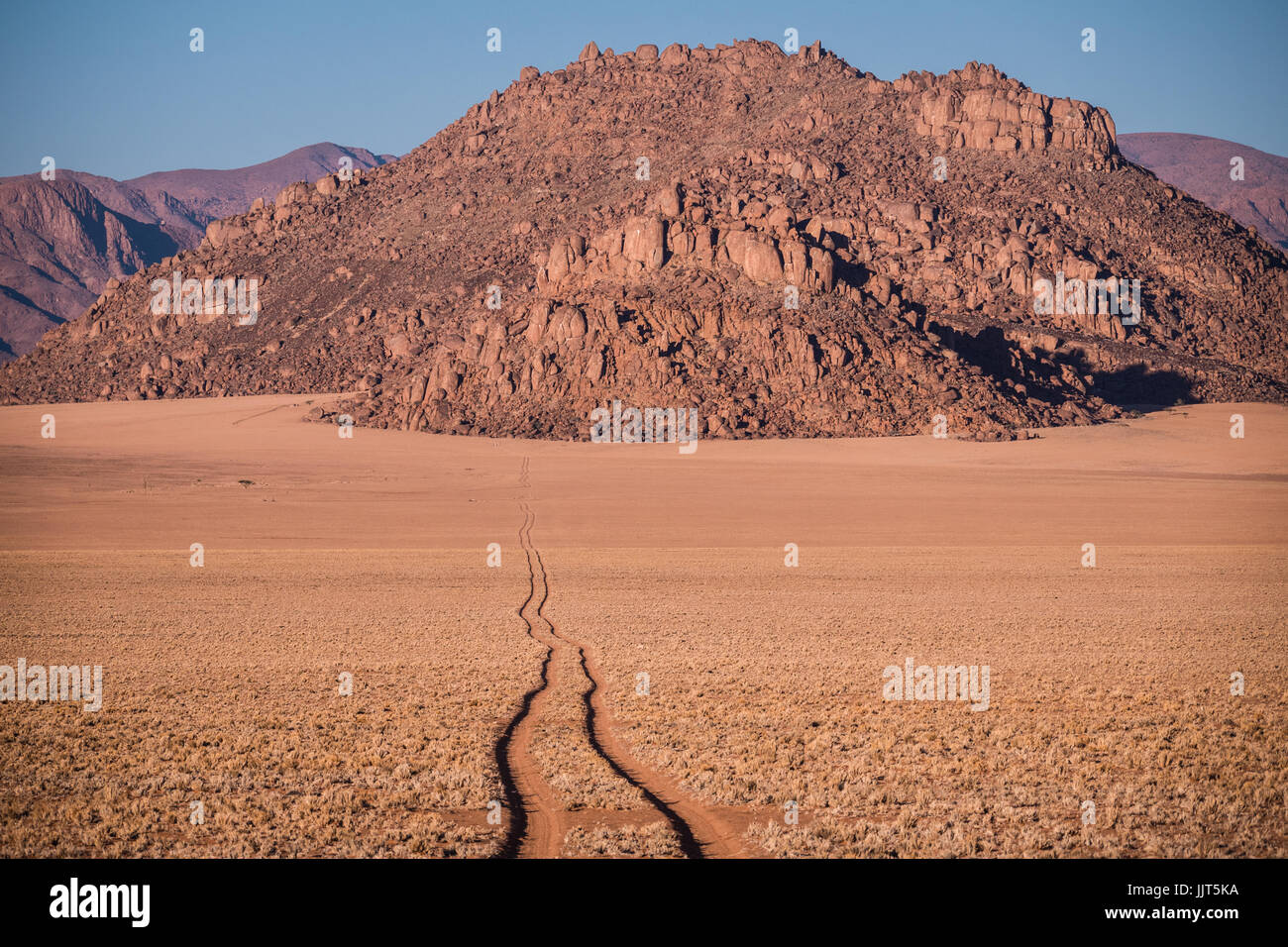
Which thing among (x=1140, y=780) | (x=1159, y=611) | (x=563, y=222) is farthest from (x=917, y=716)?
(x=563, y=222)

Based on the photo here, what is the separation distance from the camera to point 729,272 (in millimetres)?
107125

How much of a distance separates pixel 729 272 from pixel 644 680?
90730 mm

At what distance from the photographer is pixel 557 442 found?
97000mm

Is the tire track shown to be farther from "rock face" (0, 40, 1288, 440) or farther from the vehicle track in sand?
"rock face" (0, 40, 1288, 440)

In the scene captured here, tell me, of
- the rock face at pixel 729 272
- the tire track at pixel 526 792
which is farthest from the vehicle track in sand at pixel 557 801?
the rock face at pixel 729 272

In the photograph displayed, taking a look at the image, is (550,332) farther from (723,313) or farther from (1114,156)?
(1114,156)

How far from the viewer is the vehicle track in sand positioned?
37.4 feet

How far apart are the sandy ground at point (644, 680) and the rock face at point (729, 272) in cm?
3998

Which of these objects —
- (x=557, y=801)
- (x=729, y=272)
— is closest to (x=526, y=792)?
(x=557, y=801)

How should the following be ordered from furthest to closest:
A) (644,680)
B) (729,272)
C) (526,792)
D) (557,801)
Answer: (729,272)
(644,680)
(526,792)
(557,801)

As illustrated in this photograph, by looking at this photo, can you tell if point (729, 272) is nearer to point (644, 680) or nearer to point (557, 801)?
point (644, 680)

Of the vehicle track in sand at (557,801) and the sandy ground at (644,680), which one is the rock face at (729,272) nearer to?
the sandy ground at (644,680)

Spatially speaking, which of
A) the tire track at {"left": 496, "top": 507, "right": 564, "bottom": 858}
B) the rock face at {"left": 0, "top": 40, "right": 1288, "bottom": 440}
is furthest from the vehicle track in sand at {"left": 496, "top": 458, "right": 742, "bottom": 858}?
the rock face at {"left": 0, "top": 40, "right": 1288, "bottom": 440}

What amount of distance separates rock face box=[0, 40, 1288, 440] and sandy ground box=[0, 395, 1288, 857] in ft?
131
